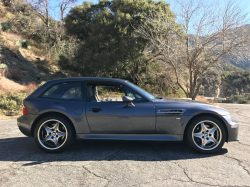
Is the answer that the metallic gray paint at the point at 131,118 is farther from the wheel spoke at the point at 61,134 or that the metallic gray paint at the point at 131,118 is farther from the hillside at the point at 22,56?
the hillside at the point at 22,56

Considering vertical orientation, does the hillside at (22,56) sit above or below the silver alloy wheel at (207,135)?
above

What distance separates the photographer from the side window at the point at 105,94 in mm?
4230

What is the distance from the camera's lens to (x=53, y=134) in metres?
4.01

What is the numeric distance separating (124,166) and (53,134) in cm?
162

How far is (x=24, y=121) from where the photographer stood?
410 centimetres

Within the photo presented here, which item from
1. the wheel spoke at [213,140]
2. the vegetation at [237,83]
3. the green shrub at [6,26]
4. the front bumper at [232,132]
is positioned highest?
the green shrub at [6,26]

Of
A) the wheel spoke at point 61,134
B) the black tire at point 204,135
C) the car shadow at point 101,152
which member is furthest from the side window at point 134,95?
the wheel spoke at point 61,134

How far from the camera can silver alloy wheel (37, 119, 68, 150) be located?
13.1 feet

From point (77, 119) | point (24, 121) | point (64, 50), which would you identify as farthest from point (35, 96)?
point (64, 50)

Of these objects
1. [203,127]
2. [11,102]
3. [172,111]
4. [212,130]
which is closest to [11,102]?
[11,102]

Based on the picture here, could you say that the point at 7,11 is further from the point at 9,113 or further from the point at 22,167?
the point at 22,167

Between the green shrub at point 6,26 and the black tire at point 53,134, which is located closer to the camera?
the black tire at point 53,134

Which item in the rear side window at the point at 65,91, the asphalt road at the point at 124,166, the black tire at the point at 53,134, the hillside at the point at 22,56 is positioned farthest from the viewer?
the hillside at the point at 22,56

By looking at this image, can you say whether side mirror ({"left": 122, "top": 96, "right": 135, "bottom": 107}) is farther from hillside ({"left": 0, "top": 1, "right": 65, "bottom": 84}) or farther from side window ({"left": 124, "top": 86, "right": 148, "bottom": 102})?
hillside ({"left": 0, "top": 1, "right": 65, "bottom": 84})
